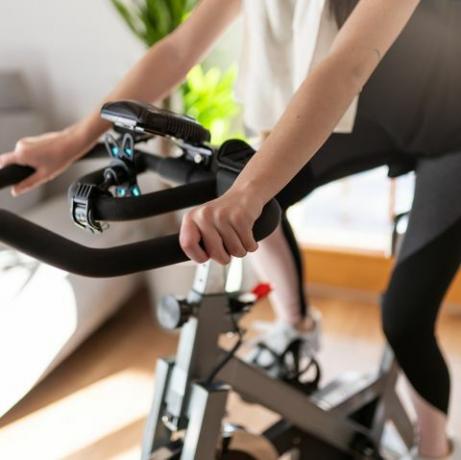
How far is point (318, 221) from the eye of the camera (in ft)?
8.14

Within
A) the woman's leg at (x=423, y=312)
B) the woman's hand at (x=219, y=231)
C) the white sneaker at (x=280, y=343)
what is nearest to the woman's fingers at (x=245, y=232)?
the woman's hand at (x=219, y=231)

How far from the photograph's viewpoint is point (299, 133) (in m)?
0.68

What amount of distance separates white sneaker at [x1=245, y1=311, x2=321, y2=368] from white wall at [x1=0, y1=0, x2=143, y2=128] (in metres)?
0.75

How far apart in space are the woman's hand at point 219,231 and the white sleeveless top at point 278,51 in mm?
441

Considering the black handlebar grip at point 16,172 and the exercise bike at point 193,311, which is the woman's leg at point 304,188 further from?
the black handlebar grip at point 16,172

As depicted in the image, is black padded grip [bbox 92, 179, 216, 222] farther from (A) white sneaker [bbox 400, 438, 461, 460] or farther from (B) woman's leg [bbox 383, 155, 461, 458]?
(A) white sneaker [bbox 400, 438, 461, 460]

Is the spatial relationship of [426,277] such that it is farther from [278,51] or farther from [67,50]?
[67,50]

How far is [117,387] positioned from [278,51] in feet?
2.38

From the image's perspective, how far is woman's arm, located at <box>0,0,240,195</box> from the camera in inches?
35.9

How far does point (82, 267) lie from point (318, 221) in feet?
6.45

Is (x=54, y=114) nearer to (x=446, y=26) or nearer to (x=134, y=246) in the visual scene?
(x=446, y=26)

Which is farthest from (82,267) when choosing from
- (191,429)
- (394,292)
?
(394,292)

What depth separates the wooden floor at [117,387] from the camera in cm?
85

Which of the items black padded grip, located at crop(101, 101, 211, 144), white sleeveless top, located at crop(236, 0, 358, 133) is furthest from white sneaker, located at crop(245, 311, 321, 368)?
black padded grip, located at crop(101, 101, 211, 144)
